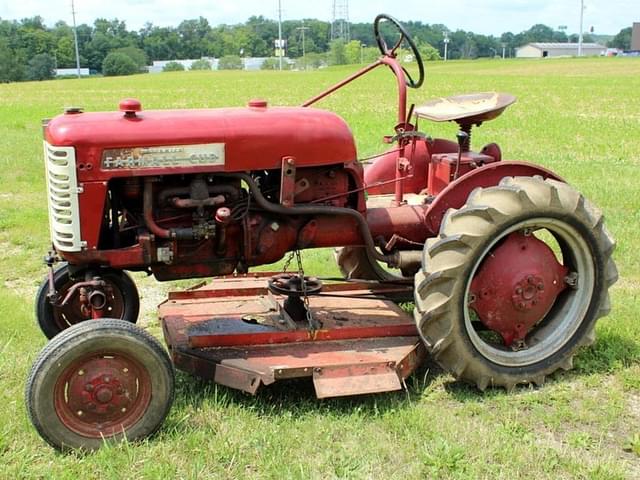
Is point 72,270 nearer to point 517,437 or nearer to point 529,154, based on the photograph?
point 517,437

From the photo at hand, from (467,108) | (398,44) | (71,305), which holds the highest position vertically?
(398,44)

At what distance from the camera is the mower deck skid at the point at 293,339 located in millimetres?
3928

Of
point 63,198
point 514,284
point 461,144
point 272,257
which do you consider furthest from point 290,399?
point 461,144

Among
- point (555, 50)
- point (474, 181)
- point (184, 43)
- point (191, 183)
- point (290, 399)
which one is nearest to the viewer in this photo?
point (191, 183)

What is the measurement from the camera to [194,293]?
5.02m

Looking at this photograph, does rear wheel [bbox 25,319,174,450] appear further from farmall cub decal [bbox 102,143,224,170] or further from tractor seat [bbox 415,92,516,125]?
tractor seat [bbox 415,92,516,125]

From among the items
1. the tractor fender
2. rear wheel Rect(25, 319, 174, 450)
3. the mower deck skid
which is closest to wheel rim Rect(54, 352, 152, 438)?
rear wheel Rect(25, 319, 174, 450)

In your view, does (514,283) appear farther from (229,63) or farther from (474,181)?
(229,63)

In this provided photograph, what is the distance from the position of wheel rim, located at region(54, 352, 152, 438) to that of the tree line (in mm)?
80358

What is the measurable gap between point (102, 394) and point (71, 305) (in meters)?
1.21

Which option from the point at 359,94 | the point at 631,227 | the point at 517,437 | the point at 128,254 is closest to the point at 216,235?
the point at 128,254

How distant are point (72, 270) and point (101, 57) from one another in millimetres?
115729

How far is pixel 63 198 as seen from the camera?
12.3ft

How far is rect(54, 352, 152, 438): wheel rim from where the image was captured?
3451 millimetres
